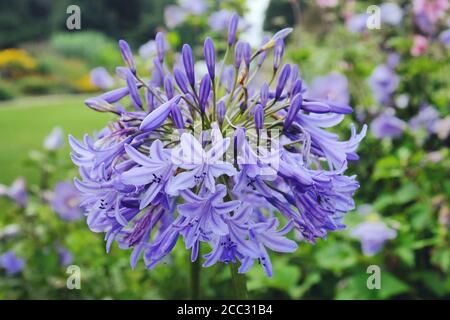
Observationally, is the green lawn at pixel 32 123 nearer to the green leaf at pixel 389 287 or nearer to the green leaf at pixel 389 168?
the green leaf at pixel 389 168

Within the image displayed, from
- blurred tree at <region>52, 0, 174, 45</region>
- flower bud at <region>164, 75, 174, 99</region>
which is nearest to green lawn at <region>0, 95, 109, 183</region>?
blurred tree at <region>52, 0, 174, 45</region>

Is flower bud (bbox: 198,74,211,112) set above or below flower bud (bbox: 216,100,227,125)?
above

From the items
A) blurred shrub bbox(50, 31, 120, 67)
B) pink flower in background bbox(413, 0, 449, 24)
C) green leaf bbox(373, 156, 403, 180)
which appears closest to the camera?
green leaf bbox(373, 156, 403, 180)

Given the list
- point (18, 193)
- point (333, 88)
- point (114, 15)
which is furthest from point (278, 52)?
point (114, 15)

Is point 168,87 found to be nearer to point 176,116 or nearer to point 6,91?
point 176,116

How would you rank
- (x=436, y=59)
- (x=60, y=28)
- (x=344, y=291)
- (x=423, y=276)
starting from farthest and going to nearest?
1. (x=60, y=28)
2. (x=436, y=59)
3. (x=423, y=276)
4. (x=344, y=291)

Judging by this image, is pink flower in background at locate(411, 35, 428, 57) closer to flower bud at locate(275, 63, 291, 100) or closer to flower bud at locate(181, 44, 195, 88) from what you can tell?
flower bud at locate(275, 63, 291, 100)
